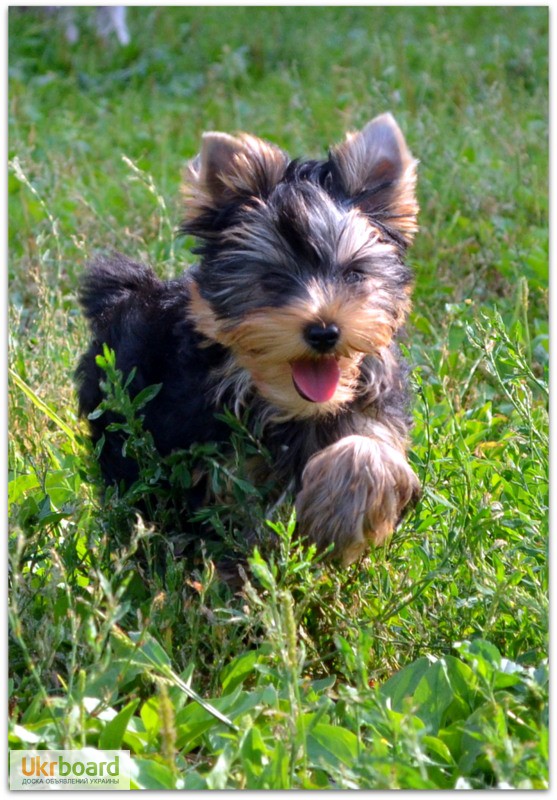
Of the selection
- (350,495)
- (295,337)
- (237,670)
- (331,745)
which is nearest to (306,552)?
(350,495)

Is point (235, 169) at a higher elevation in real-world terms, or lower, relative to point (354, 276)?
higher

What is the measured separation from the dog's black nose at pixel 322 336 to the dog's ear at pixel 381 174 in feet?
1.83

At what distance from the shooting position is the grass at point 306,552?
2855 mm

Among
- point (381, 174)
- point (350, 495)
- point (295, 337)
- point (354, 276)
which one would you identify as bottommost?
point (350, 495)

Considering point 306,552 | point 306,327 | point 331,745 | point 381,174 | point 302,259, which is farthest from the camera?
point 381,174

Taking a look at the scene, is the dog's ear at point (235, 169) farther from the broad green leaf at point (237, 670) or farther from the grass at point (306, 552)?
the broad green leaf at point (237, 670)

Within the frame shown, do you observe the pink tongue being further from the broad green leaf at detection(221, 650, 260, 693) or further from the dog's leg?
the broad green leaf at detection(221, 650, 260, 693)

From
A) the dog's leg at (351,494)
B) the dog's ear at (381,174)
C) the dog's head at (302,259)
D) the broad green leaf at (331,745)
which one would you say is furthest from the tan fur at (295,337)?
the broad green leaf at (331,745)

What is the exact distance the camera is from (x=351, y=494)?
356 centimetres

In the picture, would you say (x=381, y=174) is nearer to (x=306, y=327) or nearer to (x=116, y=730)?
(x=306, y=327)

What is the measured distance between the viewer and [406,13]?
10820 millimetres

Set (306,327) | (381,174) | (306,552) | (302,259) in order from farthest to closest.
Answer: (381,174)
(306,552)
(302,259)
(306,327)

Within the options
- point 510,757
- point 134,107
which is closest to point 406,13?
point 134,107

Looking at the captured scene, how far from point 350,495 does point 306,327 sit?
552mm
